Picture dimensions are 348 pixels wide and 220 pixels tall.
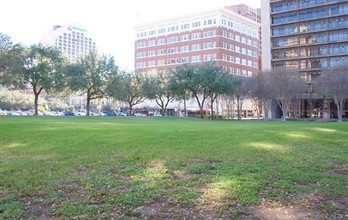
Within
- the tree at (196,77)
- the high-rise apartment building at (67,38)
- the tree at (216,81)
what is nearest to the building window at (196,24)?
the high-rise apartment building at (67,38)

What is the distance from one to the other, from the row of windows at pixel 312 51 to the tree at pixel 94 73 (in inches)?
1817

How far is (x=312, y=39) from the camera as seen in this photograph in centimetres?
9144

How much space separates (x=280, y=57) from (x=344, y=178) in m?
90.7

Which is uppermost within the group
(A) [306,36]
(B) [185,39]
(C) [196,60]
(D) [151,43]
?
(D) [151,43]

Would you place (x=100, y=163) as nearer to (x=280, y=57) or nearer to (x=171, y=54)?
(x=280, y=57)

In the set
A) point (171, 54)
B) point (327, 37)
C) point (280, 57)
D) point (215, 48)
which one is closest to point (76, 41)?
point (171, 54)

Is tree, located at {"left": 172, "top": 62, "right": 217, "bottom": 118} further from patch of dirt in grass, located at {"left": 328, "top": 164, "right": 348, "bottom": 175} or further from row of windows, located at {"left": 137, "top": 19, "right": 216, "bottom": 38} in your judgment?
patch of dirt in grass, located at {"left": 328, "top": 164, "right": 348, "bottom": 175}

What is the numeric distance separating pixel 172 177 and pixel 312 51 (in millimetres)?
89501

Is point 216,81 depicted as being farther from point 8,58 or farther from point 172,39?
point 172,39

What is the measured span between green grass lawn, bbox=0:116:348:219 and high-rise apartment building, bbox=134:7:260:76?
10141 cm

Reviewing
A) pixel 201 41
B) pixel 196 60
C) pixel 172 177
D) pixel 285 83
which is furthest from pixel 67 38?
pixel 172 177

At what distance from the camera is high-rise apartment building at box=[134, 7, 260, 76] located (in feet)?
390

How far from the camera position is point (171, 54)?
127438mm

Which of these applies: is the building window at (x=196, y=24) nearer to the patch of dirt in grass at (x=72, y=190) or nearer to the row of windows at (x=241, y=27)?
the row of windows at (x=241, y=27)
